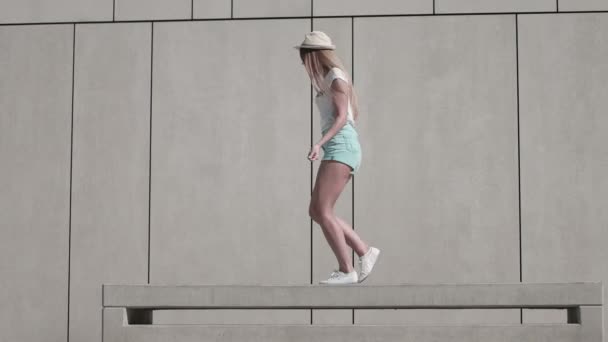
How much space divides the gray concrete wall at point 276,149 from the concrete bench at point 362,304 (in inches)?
118

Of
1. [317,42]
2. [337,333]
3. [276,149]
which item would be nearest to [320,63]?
[317,42]

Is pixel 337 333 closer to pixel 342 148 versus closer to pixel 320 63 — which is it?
pixel 342 148

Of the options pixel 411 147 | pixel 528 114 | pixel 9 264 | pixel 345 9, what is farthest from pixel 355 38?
pixel 9 264

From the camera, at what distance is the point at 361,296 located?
236 inches

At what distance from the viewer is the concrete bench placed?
5902mm

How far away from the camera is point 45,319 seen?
9.34 metres

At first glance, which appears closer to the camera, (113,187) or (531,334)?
(531,334)

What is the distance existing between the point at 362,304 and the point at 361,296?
1.9 inches

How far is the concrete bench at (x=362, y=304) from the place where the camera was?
19.4ft

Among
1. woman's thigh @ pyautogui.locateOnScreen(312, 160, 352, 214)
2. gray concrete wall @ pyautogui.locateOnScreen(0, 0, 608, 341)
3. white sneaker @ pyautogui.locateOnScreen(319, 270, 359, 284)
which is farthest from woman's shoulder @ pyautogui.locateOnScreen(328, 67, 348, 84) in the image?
gray concrete wall @ pyautogui.locateOnScreen(0, 0, 608, 341)

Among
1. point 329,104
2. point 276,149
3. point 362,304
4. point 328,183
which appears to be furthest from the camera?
point 276,149

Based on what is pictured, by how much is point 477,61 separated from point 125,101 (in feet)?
10.7

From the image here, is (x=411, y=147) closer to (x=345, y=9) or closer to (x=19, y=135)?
(x=345, y=9)

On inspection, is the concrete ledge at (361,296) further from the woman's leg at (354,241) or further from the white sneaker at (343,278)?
the woman's leg at (354,241)
